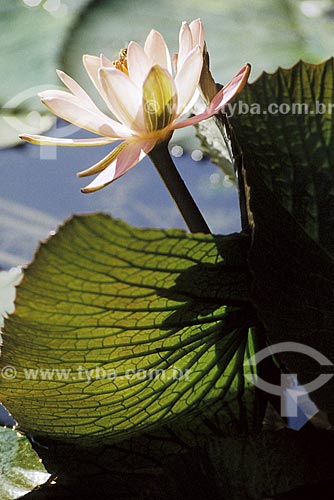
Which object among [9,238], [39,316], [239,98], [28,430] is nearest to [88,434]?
[28,430]

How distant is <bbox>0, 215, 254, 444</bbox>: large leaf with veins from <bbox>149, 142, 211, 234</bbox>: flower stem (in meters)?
0.07

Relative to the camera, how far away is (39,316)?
41 centimetres

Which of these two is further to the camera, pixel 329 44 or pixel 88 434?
Result: pixel 329 44

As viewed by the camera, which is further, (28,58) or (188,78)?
(28,58)

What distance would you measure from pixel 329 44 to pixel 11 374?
3.41 feet

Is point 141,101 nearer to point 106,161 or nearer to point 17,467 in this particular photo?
point 106,161

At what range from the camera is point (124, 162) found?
0.50 metres

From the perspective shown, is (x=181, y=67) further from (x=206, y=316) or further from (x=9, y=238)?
(x=9, y=238)

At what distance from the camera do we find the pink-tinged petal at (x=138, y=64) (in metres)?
0.50

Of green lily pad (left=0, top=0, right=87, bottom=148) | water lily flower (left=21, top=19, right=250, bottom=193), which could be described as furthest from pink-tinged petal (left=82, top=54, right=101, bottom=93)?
green lily pad (left=0, top=0, right=87, bottom=148)

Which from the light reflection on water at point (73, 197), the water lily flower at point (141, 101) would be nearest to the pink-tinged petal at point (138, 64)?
the water lily flower at point (141, 101)

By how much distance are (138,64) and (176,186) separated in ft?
0.29

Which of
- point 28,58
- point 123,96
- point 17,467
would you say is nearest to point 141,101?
point 123,96

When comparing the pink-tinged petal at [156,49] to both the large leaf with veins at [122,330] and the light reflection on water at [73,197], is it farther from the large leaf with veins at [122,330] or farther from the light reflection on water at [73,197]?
the light reflection on water at [73,197]
